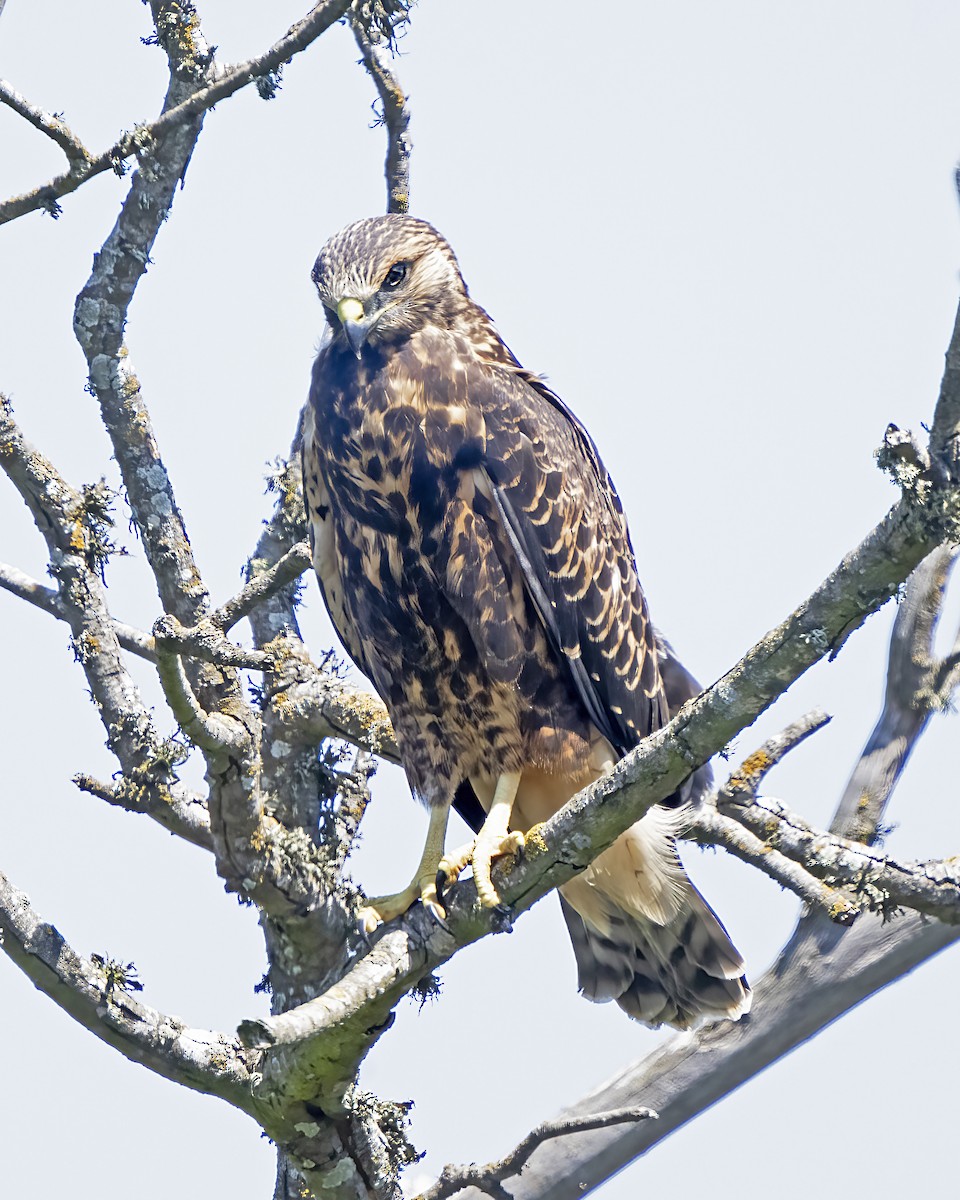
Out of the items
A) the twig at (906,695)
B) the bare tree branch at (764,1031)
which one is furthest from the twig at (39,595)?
the twig at (906,695)

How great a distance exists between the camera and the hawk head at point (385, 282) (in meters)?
4.40

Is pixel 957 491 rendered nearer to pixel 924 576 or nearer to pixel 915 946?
pixel 915 946

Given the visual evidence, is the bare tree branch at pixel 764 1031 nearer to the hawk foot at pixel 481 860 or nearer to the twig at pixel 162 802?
the hawk foot at pixel 481 860

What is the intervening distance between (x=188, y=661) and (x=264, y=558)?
0.73 meters

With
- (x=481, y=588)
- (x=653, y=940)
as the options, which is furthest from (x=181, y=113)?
(x=653, y=940)

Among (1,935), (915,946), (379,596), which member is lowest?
(915,946)

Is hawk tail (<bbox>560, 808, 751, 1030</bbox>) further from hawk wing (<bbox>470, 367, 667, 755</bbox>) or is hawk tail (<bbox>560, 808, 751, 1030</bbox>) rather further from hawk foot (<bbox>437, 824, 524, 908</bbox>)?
hawk foot (<bbox>437, 824, 524, 908</bbox>)

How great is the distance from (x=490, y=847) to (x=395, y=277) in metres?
1.84

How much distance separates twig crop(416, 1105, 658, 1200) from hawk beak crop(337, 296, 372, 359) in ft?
7.49

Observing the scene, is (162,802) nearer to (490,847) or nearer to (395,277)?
(490,847)

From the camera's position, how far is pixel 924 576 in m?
5.14

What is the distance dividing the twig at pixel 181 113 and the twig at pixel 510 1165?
2712 mm

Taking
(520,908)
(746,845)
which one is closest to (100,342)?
(520,908)

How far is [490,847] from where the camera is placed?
391 centimetres
